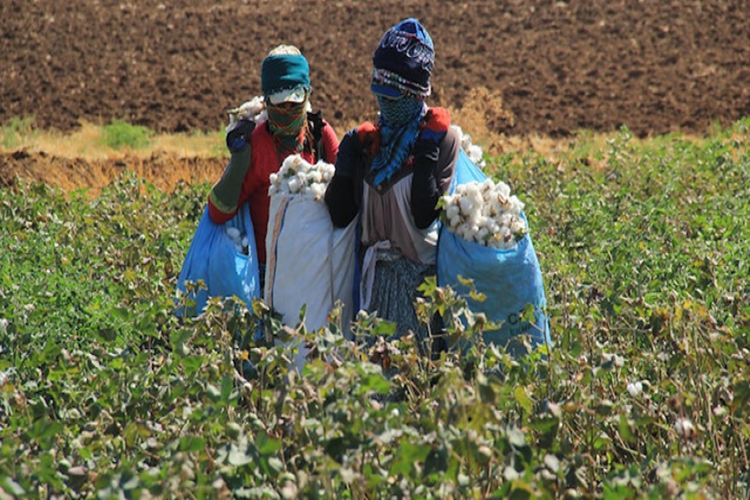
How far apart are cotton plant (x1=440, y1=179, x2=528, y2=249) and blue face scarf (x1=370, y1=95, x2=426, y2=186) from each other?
22 centimetres

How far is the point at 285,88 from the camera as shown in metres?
4.00

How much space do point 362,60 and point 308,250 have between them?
12.9 metres

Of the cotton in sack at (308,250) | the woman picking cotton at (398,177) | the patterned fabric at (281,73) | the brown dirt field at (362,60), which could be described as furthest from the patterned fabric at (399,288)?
the brown dirt field at (362,60)

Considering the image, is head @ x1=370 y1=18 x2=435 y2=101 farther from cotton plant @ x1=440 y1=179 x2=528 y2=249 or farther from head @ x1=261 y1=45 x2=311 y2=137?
head @ x1=261 y1=45 x2=311 y2=137

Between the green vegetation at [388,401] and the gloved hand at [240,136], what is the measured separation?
61cm

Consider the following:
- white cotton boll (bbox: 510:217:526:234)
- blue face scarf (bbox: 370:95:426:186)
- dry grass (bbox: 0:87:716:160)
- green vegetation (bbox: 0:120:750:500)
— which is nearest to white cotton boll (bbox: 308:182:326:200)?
blue face scarf (bbox: 370:95:426:186)

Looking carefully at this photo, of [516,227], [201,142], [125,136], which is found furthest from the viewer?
[125,136]

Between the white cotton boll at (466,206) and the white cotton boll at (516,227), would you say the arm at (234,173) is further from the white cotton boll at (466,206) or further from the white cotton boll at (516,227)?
the white cotton boll at (516,227)

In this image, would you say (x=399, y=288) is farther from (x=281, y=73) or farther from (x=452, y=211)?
(x=281, y=73)

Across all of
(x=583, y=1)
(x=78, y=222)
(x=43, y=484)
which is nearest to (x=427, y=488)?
(x=43, y=484)

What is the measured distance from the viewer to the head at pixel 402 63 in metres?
3.49

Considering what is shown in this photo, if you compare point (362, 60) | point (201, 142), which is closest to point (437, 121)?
point (201, 142)

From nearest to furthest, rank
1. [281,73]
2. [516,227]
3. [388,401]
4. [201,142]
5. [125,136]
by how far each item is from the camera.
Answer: [388,401] < [516,227] < [281,73] < [201,142] < [125,136]

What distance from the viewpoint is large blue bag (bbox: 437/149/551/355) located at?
11.3ft
